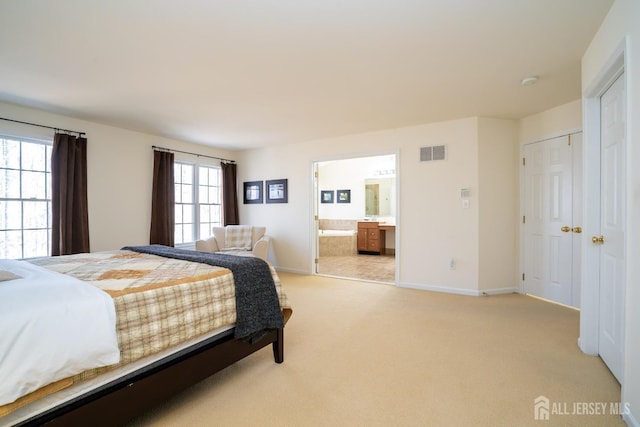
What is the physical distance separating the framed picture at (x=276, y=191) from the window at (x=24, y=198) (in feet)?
10.4

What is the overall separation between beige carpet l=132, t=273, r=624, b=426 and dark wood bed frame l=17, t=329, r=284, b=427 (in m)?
0.21

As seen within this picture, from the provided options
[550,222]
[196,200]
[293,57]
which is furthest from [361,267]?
[293,57]

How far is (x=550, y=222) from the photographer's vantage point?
3.70 m

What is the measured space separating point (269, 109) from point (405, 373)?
123 inches

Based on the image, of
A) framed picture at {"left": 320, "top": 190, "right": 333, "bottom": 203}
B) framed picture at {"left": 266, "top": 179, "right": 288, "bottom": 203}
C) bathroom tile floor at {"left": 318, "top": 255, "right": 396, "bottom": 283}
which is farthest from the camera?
framed picture at {"left": 320, "top": 190, "right": 333, "bottom": 203}

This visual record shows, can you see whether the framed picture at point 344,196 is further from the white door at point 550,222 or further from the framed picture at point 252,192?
the white door at point 550,222

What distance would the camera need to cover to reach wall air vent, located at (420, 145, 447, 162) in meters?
4.14

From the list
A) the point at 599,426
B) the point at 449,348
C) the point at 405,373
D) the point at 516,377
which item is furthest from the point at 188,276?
the point at 599,426

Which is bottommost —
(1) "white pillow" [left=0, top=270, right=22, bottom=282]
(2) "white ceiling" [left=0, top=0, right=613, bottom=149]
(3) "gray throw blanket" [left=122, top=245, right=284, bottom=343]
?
(3) "gray throw blanket" [left=122, top=245, right=284, bottom=343]

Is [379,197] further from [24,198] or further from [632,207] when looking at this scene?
[24,198]

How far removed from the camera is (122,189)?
14.4 ft

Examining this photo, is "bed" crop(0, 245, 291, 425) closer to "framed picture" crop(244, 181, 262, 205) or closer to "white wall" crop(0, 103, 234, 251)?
"white wall" crop(0, 103, 234, 251)

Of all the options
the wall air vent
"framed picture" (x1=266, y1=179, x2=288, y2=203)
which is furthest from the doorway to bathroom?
the wall air vent

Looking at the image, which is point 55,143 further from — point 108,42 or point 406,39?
point 406,39
